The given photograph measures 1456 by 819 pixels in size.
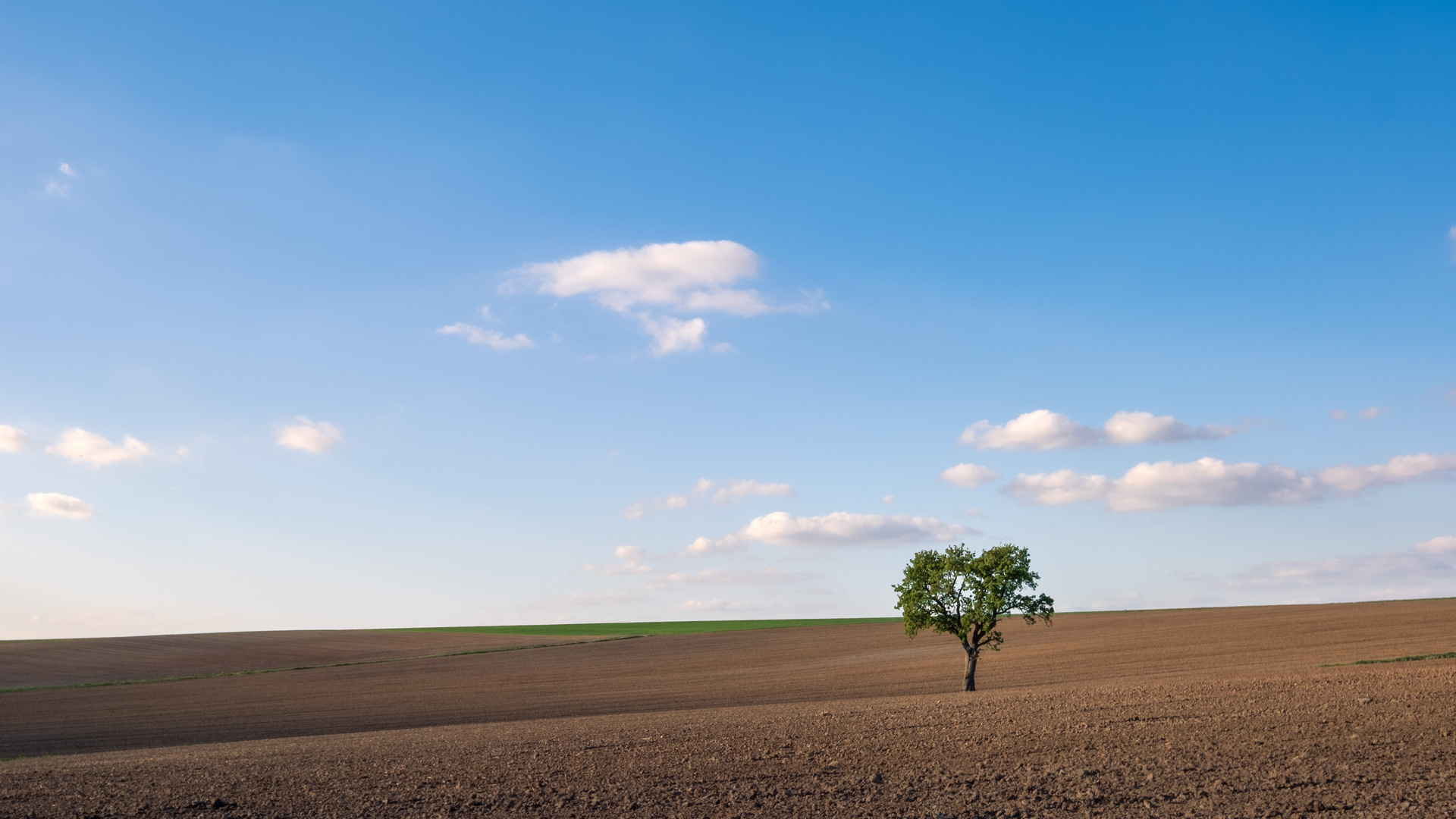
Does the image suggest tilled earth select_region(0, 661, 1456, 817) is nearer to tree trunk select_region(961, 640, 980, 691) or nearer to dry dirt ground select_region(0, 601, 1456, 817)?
dry dirt ground select_region(0, 601, 1456, 817)

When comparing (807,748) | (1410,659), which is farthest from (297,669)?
(1410,659)

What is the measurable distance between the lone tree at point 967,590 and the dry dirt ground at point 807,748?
424cm

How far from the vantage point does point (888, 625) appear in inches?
3371

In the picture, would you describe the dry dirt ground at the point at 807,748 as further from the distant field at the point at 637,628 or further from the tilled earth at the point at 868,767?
the distant field at the point at 637,628

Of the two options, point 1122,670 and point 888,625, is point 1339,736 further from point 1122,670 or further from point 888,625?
point 888,625

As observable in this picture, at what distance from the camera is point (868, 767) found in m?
17.0

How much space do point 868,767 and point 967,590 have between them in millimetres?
20839

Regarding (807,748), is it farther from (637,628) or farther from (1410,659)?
(637,628)

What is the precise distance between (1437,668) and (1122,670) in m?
14.9

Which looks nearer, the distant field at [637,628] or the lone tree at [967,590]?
the lone tree at [967,590]

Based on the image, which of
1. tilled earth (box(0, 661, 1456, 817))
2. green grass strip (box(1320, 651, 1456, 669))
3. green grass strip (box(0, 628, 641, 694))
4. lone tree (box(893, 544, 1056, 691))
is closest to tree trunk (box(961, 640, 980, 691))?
lone tree (box(893, 544, 1056, 691))

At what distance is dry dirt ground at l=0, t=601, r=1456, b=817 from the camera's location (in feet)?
46.8

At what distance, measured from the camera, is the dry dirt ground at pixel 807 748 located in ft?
46.8

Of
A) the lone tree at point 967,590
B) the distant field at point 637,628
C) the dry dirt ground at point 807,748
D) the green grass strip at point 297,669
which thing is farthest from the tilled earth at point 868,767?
the distant field at point 637,628
